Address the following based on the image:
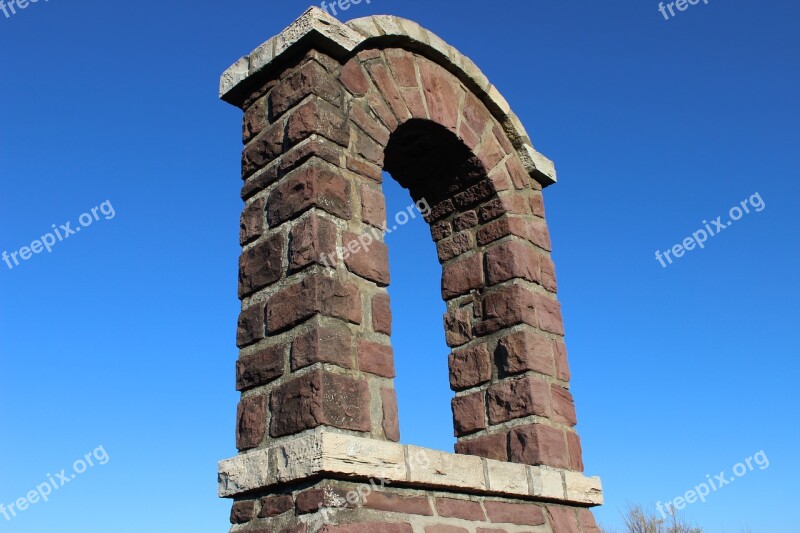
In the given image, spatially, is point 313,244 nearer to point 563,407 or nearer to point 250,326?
point 250,326

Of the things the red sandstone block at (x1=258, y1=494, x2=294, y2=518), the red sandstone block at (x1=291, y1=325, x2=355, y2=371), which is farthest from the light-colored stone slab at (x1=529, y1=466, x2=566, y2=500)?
the red sandstone block at (x1=258, y1=494, x2=294, y2=518)

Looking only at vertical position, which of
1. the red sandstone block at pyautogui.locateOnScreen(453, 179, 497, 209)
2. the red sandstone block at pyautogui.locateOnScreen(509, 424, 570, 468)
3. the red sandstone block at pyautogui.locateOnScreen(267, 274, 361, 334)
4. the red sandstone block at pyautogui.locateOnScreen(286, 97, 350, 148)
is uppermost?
the red sandstone block at pyautogui.locateOnScreen(453, 179, 497, 209)

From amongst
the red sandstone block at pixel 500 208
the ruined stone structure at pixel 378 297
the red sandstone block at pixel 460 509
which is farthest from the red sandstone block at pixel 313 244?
the red sandstone block at pixel 500 208

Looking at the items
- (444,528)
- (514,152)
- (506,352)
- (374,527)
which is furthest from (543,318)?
(374,527)

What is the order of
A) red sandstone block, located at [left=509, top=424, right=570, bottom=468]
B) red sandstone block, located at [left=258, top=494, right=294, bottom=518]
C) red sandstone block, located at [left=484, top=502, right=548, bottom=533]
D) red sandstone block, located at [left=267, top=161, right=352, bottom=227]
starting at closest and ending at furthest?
red sandstone block, located at [left=258, top=494, right=294, bottom=518] → red sandstone block, located at [left=267, top=161, right=352, bottom=227] → red sandstone block, located at [left=484, top=502, right=548, bottom=533] → red sandstone block, located at [left=509, top=424, right=570, bottom=468]

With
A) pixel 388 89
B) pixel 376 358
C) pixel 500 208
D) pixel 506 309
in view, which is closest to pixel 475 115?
pixel 500 208

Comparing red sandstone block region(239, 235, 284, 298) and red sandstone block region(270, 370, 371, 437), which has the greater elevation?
red sandstone block region(239, 235, 284, 298)

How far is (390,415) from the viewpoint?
321cm

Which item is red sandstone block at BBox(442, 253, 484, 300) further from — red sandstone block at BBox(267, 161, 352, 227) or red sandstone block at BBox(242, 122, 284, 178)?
red sandstone block at BBox(242, 122, 284, 178)

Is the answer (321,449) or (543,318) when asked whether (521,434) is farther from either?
(321,449)

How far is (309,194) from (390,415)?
1026 millimetres

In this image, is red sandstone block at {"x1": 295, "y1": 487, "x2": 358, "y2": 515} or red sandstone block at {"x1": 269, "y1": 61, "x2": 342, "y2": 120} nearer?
red sandstone block at {"x1": 295, "y1": 487, "x2": 358, "y2": 515}

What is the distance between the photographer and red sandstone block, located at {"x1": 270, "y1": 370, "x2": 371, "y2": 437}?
2.91 metres

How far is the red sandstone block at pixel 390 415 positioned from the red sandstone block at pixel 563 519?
1089mm
